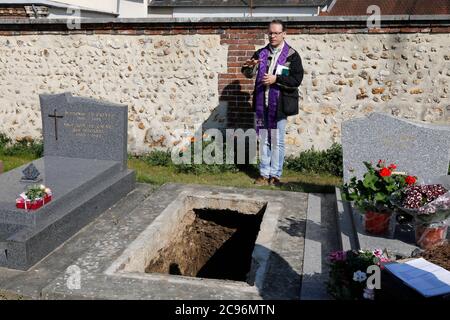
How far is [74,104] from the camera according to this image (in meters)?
6.20

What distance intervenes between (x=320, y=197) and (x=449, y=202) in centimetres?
226

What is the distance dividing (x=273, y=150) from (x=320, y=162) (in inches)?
52.4

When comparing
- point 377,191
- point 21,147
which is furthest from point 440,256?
point 21,147

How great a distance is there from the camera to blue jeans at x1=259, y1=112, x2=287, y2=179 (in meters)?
6.71

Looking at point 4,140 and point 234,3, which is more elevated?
point 234,3

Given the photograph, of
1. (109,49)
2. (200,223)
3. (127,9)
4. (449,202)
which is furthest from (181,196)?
(127,9)

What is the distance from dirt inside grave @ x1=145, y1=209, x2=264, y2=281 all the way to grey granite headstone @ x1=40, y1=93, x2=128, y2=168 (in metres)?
1.32

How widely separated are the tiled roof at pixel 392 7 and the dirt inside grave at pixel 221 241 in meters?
18.1

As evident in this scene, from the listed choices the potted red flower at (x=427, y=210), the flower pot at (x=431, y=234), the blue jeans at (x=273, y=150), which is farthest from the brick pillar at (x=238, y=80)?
the flower pot at (x=431, y=234)

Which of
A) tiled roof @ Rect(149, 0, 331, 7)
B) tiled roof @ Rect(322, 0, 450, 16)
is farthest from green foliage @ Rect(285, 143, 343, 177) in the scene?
tiled roof @ Rect(322, 0, 450, 16)

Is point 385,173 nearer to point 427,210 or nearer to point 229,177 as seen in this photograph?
point 427,210

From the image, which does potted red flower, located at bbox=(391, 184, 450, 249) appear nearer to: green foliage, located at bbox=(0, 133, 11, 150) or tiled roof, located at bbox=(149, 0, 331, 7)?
green foliage, located at bbox=(0, 133, 11, 150)

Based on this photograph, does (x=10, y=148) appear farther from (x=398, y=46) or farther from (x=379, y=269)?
(x=379, y=269)

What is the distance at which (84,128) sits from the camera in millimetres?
6223
